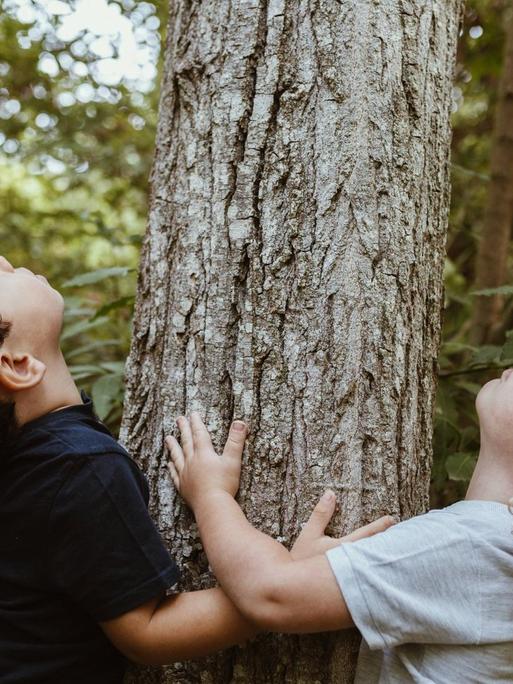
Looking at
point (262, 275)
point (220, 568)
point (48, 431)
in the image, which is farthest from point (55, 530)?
point (262, 275)

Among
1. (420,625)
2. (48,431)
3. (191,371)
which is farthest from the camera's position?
(191,371)

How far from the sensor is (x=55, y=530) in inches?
54.7

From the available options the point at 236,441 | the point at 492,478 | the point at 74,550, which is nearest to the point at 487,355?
the point at 492,478

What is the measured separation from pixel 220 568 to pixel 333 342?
0.54 metres

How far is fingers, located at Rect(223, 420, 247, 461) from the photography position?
Result: 5.00 ft

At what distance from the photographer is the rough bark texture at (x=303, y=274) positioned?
151cm

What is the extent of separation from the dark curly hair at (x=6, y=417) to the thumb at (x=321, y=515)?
0.67 meters

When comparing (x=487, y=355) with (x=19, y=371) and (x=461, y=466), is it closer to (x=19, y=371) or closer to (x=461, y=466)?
(x=461, y=466)

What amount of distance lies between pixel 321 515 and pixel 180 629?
374mm

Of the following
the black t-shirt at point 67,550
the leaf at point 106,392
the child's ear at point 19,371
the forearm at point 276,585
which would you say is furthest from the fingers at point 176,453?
the leaf at point 106,392

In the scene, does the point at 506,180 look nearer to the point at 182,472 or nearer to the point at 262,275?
the point at 262,275

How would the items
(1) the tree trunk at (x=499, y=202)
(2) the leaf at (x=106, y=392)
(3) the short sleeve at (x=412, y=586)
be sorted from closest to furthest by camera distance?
(3) the short sleeve at (x=412, y=586), (2) the leaf at (x=106, y=392), (1) the tree trunk at (x=499, y=202)

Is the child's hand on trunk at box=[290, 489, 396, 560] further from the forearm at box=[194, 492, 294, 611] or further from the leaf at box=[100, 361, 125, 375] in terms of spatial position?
the leaf at box=[100, 361, 125, 375]

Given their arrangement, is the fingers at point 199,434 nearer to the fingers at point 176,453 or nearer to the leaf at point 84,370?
the fingers at point 176,453
